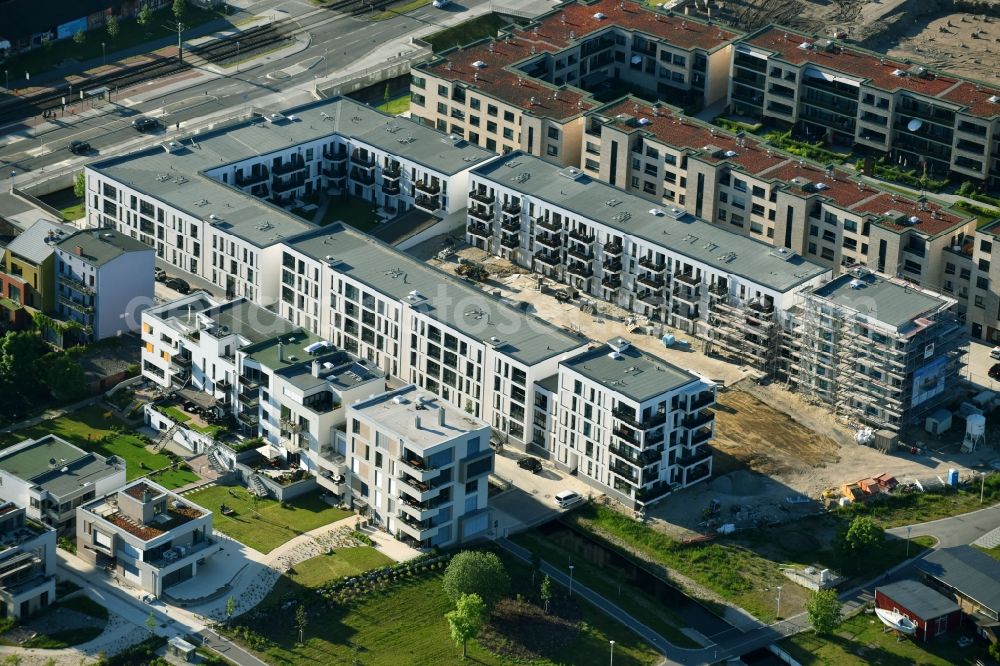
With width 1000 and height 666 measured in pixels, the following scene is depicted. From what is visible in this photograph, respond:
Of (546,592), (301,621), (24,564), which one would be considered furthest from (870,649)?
(24,564)

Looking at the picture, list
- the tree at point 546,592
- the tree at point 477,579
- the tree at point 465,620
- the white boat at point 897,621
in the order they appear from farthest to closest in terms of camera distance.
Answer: the tree at point 546,592, the white boat at point 897,621, the tree at point 477,579, the tree at point 465,620

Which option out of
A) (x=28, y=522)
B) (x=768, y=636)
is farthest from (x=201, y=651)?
(x=768, y=636)

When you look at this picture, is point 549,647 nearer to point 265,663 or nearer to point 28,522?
point 265,663

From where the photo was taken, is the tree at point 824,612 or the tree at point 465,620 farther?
the tree at point 824,612

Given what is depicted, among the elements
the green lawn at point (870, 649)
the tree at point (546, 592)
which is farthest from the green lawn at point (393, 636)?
the green lawn at point (870, 649)

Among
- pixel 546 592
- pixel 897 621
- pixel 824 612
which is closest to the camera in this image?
pixel 824 612

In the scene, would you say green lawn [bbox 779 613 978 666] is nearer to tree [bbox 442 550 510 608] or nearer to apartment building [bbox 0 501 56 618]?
tree [bbox 442 550 510 608]

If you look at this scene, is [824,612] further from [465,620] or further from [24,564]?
[24,564]

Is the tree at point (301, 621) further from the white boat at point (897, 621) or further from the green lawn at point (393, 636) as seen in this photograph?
the white boat at point (897, 621)
